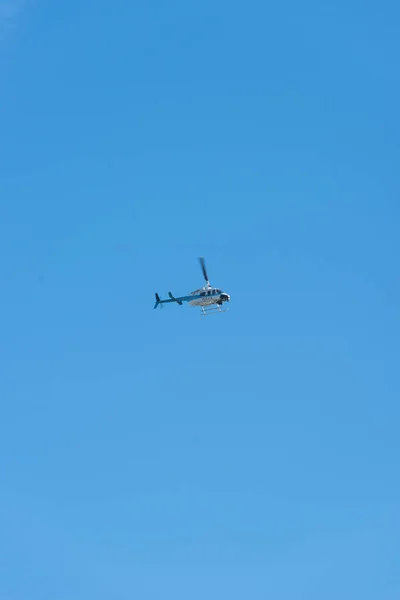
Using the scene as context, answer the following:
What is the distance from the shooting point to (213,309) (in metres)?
104

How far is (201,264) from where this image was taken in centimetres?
10669

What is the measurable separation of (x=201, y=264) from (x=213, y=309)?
5.58 metres

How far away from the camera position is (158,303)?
110 m

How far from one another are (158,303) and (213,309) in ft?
27.9

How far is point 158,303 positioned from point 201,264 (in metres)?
7.07
